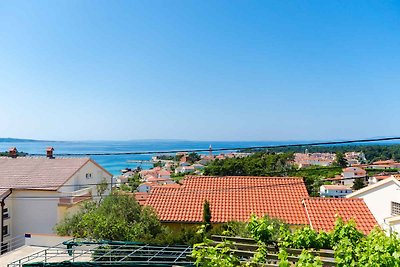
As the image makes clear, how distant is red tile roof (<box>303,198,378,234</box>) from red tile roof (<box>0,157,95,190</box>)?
12974 mm

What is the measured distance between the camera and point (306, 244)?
5.35 meters

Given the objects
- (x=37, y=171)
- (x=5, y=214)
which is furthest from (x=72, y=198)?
(x=37, y=171)

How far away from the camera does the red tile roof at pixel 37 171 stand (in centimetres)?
1848

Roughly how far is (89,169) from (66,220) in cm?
853

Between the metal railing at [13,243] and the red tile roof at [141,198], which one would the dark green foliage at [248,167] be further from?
the metal railing at [13,243]

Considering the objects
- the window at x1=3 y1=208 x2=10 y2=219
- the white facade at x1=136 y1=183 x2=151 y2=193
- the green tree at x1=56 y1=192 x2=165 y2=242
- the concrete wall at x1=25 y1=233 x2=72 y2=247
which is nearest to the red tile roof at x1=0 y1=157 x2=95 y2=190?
the window at x1=3 y1=208 x2=10 y2=219

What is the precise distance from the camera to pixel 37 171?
2019 cm

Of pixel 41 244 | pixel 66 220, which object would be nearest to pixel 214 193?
pixel 66 220

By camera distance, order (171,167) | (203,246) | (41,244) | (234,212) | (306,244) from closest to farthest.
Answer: (203,246) → (306,244) → (41,244) → (234,212) → (171,167)

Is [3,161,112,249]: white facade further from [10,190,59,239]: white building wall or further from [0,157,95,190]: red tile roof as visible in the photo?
[0,157,95,190]: red tile roof

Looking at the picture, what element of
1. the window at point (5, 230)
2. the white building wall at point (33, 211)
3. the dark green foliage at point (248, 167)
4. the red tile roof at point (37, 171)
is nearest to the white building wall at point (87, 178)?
the red tile roof at point (37, 171)

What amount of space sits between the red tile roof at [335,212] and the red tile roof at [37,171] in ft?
42.6

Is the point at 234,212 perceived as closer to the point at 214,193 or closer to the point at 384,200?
the point at 214,193

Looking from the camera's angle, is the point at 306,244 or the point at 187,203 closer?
the point at 306,244
